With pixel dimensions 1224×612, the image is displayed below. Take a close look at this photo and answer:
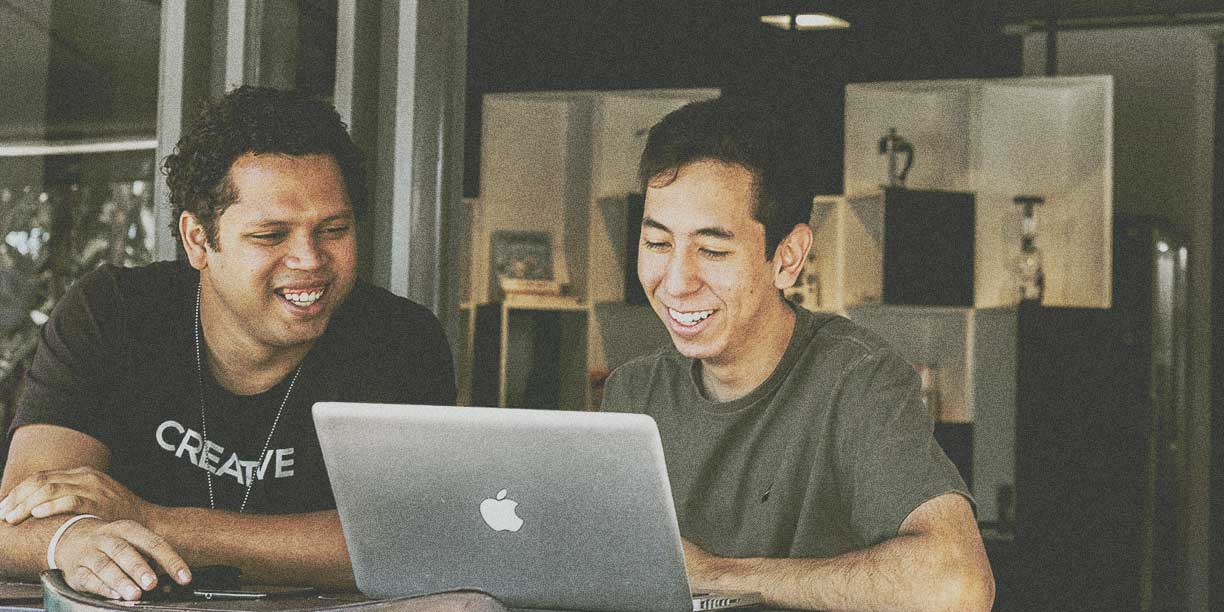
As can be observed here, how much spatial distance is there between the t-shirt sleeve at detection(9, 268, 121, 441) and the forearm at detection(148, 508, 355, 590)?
36 centimetres

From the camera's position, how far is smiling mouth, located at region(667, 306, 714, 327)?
2102 millimetres

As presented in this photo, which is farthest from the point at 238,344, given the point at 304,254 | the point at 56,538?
the point at 56,538

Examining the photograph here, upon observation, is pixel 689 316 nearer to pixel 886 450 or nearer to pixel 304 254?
pixel 886 450

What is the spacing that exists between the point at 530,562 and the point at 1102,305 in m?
5.18

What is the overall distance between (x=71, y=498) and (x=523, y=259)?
488cm

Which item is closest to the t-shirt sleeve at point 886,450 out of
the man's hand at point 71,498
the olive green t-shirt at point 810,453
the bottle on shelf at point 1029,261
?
the olive green t-shirt at point 810,453

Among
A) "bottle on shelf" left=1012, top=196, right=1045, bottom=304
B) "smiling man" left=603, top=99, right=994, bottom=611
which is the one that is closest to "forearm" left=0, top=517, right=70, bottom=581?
"smiling man" left=603, top=99, right=994, bottom=611

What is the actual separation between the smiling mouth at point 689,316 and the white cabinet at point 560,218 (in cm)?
431

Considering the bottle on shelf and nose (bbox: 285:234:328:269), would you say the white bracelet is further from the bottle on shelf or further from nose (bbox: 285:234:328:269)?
the bottle on shelf

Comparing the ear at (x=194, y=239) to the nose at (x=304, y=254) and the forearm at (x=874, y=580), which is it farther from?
the forearm at (x=874, y=580)

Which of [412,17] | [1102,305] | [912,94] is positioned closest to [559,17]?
[912,94]

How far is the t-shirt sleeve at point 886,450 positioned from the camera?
183 centimetres

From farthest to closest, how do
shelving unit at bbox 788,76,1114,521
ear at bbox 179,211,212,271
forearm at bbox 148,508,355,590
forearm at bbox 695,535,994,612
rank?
shelving unit at bbox 788,76,1114,521, ear at bbox 179,211,212,271, forearm at bbox 148,508,355,590, forearm at bbox 695,535,994,612

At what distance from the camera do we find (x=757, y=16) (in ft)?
20.7
